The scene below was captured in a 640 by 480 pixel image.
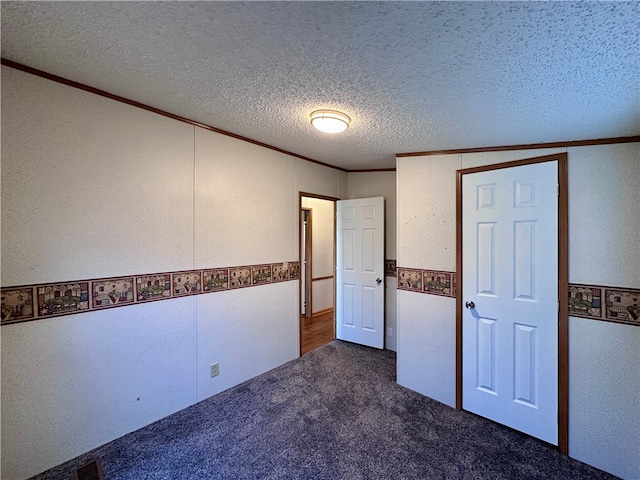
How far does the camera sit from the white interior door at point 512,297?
2.08 meters

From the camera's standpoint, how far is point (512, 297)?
7.30 ft

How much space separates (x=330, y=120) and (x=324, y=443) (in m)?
2.25

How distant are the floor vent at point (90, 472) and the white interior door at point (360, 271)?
287 centimetres

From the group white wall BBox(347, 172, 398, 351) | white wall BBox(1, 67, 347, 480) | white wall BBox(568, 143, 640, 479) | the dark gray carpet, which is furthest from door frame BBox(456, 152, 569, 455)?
white wall BBox(1, 67, 347, 480)

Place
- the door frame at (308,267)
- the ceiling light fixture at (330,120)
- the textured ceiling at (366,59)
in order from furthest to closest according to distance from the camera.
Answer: the door frame at (308,267)
the ceiling light fixture at (330,120)
the textured ceiling at (366,59)

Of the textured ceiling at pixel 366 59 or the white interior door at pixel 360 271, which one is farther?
the white interior door at pixel 360 271

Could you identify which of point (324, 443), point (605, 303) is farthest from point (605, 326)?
point (324, 443)

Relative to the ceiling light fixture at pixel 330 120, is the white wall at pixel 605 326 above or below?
below

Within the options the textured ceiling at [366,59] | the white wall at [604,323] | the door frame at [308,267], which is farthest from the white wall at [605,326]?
the door frame at [308,267]

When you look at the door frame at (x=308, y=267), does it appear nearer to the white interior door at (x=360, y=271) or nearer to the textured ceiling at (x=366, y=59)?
the white interior door at (x=360, y=271)

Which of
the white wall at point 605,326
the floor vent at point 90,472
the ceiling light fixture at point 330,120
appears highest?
the ceiling light fixture at point 330,120

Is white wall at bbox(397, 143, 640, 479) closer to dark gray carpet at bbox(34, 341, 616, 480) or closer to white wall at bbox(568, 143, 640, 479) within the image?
white wall at bbox(568, 143, 640, 479)

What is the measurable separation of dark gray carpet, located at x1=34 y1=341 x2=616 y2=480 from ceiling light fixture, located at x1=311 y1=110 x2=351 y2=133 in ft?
7.34

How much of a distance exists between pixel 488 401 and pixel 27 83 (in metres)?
3.78
